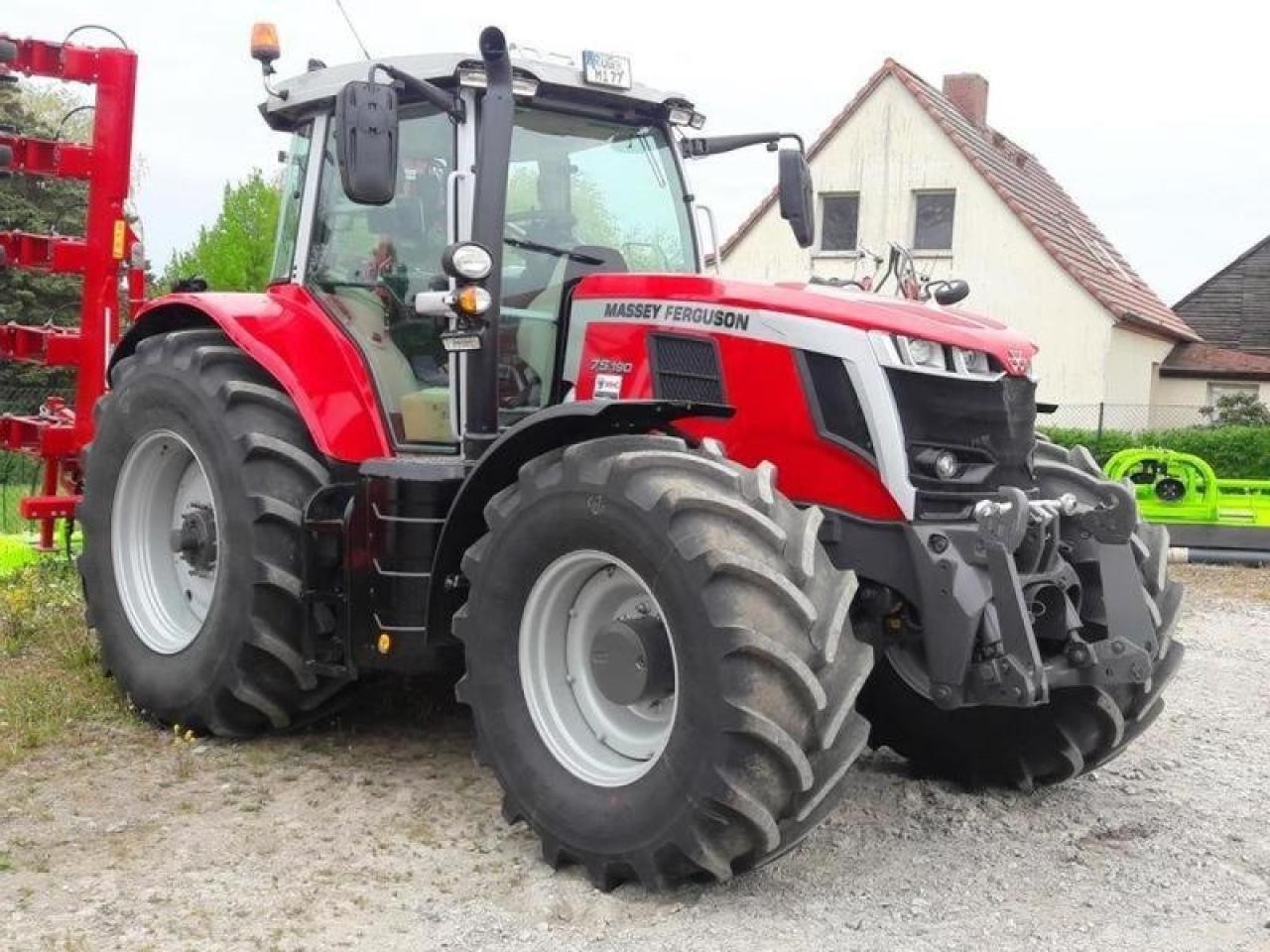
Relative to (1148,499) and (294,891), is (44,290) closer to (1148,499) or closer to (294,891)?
(1148,499)

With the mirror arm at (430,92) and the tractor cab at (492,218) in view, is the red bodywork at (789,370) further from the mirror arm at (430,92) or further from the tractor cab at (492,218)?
the mirror arm at (430,92)

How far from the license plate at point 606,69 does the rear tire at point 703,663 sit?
1.66 m

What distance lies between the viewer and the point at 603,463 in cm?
399

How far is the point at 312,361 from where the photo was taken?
5230 mm

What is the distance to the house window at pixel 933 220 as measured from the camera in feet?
76.3

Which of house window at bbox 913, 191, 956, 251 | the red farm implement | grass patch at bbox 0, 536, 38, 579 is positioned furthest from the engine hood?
house window at bbox 913, 191, 956, 251

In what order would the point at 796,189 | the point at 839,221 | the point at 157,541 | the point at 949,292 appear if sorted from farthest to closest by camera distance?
the point at 839,221, the point at 157,541, the point at 796,189, the point at 949,292

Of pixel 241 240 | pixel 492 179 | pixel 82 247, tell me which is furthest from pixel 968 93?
pixel 492 179

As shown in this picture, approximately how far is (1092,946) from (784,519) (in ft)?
4.31

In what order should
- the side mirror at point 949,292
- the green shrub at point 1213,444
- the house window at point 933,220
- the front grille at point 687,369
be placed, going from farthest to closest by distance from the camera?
the house window at point 933,220 < the green shrub at point 1213,444 < the side mirror at point 949,292 < the front grille at point 687,369

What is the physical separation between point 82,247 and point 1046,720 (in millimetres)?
5536

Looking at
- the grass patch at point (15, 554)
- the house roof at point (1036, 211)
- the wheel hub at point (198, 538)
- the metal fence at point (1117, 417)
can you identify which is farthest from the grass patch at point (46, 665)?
the house roof at point (1036, 211)

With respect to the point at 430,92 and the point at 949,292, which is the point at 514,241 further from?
the point at 949,292

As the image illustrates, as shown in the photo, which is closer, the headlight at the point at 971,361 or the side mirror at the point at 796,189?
the headlight at the point at 971,361
